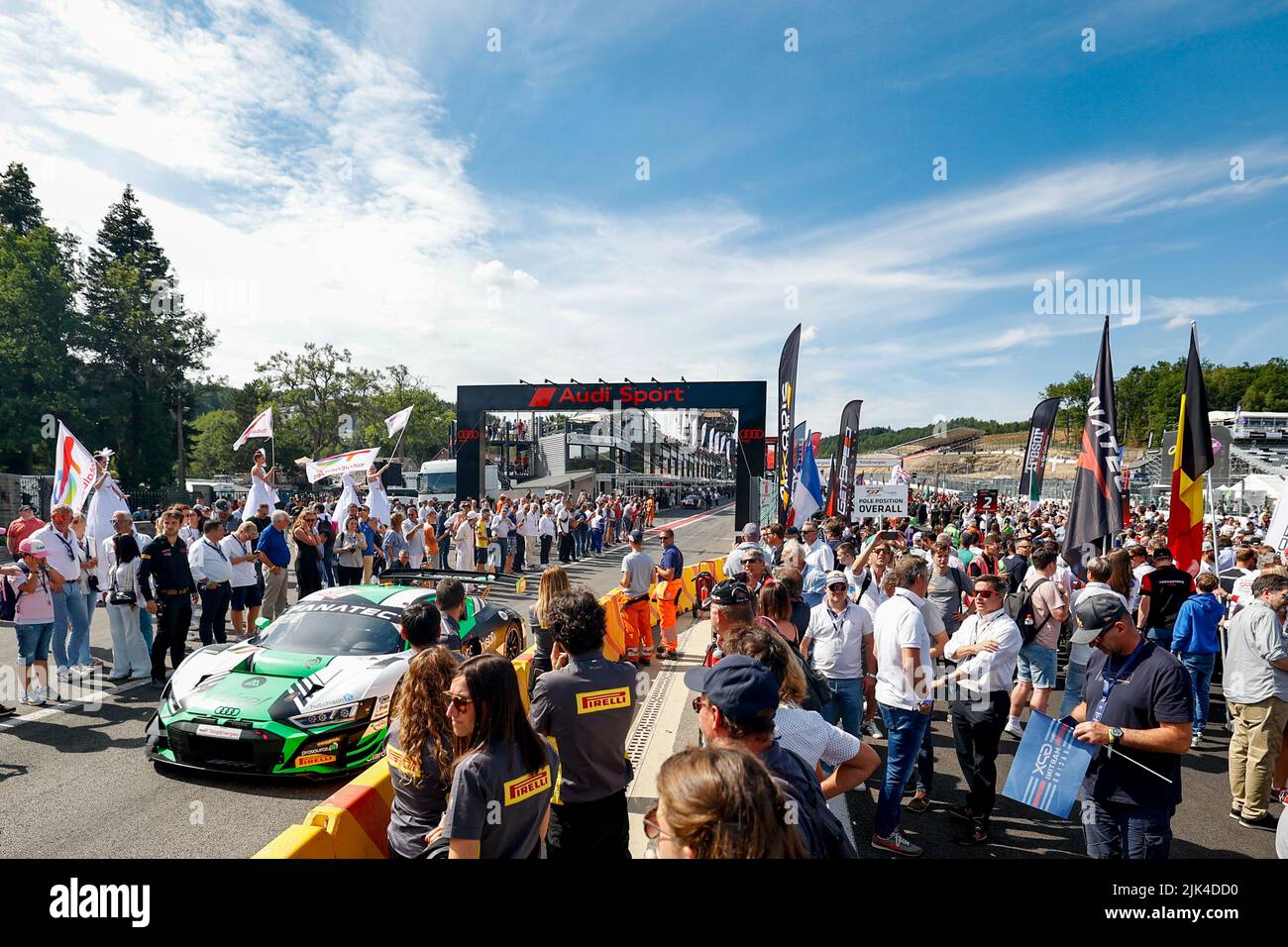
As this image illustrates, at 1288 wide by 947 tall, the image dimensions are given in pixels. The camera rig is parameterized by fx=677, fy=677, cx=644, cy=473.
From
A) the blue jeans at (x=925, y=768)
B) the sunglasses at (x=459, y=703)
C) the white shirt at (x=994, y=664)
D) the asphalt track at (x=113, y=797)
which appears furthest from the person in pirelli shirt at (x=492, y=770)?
the blue jeans at (x=925, y=768)

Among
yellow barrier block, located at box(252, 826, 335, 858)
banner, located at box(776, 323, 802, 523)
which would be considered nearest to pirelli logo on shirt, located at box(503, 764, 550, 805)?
yellow barrier block, located at box(252, 826, 335, 858)

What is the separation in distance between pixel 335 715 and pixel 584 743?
10.1 feet

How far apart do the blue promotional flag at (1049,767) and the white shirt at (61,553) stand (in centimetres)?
→ 923

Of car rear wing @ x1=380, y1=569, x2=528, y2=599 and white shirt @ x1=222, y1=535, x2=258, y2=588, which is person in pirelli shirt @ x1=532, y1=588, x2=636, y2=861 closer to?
car rear wing @ x1=380, y1=569, x2=528, y2=599

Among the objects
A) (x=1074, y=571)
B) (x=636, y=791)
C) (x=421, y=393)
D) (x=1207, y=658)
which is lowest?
(x=636, y=791)

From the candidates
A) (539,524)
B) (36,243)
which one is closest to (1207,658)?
(539,524)

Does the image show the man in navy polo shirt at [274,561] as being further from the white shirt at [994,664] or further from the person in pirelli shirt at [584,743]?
the white shirt at [994,664]

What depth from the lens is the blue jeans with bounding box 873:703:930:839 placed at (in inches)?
171

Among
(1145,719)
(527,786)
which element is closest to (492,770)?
(527,786)

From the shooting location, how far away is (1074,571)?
809 centimetres

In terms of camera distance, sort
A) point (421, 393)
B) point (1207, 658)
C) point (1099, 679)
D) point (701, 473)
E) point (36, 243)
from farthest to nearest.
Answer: point (701, 473), point (421, 393), point (36, 243), point (1207, 658), point (1099, 679)

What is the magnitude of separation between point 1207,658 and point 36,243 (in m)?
46.4

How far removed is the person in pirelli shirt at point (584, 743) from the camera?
306 centimetres
